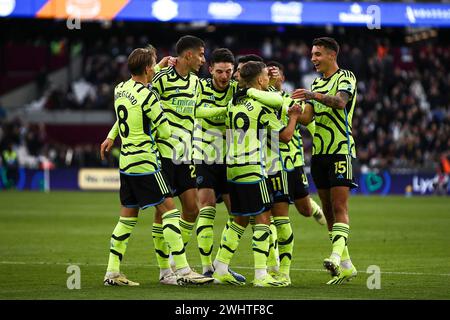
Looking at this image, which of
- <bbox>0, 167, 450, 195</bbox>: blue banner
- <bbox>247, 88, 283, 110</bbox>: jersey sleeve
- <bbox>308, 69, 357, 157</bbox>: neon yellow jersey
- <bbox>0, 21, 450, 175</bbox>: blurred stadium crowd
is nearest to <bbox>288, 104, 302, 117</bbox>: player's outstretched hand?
<bbox>247, 88, 283, 110</bbox>: jersey sleeve

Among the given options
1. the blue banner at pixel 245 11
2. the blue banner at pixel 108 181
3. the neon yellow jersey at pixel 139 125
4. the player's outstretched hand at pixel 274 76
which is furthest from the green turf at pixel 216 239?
the blue banner at pixel 245 11

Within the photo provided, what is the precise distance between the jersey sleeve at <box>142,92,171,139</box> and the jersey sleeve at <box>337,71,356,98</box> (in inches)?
84.1

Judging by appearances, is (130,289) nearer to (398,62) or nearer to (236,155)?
(236,155)

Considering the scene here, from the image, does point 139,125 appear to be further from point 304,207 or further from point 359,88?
point 359,88

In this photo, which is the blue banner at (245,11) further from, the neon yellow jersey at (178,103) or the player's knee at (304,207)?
the neon yellow jersey at (178,103)

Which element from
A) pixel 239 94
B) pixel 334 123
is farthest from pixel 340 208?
pixel 239 94

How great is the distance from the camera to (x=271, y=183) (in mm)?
10664

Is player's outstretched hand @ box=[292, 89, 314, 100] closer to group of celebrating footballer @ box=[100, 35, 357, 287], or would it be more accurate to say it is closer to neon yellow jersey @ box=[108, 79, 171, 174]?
group of celebrating footballer @ box=[100, 35, 357, 287]

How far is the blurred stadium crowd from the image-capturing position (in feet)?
117

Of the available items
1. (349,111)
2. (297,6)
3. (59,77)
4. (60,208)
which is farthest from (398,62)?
(349,111)

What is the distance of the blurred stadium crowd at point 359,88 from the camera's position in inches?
1400

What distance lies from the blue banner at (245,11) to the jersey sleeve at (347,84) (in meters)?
22.1

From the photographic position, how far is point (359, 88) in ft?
129

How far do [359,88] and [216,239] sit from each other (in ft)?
79.0
